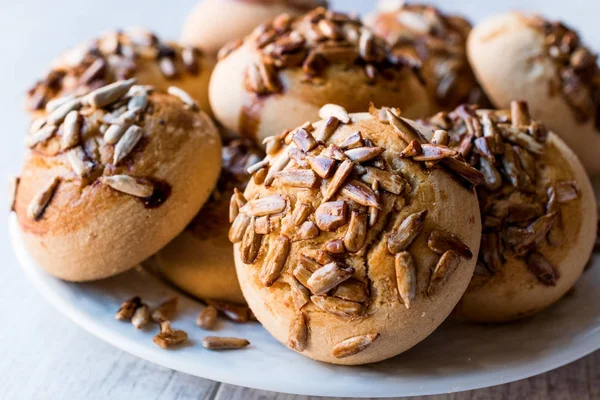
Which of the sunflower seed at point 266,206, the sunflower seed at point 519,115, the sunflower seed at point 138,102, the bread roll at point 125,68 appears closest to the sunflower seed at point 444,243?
the sunflower seed at point 266,206

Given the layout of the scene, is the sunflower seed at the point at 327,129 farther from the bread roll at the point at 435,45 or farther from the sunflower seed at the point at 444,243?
the bread roll at the point at 435,45

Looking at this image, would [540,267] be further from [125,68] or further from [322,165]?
[125,68]

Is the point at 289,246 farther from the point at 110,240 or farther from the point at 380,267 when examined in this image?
the point at 110,240

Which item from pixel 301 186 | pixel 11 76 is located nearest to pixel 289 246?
pixel 301 186

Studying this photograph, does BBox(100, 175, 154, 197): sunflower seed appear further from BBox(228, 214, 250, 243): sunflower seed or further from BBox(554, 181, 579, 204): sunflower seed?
BBox(554, 181, 579, 204): sunflower seed

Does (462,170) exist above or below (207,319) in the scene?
above

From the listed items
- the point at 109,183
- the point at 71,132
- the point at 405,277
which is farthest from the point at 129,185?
the point at 405,277

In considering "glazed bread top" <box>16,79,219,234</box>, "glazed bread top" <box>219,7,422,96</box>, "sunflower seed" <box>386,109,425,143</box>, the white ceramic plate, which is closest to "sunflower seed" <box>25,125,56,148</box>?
"glazed bread top" <box>16,79,219,234</box>
